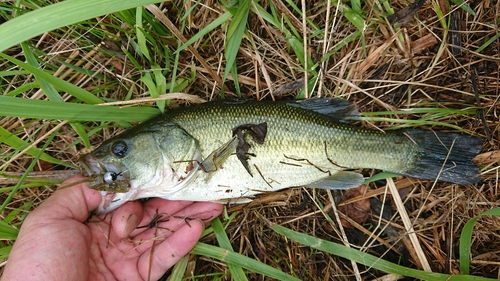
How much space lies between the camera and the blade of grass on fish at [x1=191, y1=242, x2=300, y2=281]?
309 cm

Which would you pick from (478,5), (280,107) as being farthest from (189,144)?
(478,5)

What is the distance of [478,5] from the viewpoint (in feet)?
10.1

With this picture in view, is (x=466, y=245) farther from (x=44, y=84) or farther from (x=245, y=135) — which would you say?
(x=44, y=84)

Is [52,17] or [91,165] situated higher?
[52,17]

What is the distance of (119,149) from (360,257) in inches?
87.7

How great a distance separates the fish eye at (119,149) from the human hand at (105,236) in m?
0.50

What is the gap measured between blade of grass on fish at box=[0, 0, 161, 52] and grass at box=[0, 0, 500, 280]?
0.78m

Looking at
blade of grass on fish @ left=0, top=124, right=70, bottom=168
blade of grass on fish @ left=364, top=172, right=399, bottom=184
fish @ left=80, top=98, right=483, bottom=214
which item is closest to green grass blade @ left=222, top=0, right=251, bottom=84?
fish @ left=80, top=98, right=483, bottom=214

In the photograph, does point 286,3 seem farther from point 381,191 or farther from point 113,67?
point 381,191

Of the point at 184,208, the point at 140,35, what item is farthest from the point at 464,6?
the point at 184,208

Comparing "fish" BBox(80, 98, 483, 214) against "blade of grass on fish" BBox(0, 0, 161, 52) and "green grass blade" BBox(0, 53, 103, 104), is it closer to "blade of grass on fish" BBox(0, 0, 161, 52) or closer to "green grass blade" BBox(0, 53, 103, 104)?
"green grass blade" BBox(0, 53, 103, 104)

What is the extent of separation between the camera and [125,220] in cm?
306

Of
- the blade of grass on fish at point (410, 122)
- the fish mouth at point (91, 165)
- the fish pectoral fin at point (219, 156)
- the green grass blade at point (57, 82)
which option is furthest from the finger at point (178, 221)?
the blade of grass on fish at point (410, 122)

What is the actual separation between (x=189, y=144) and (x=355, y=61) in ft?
5.37
